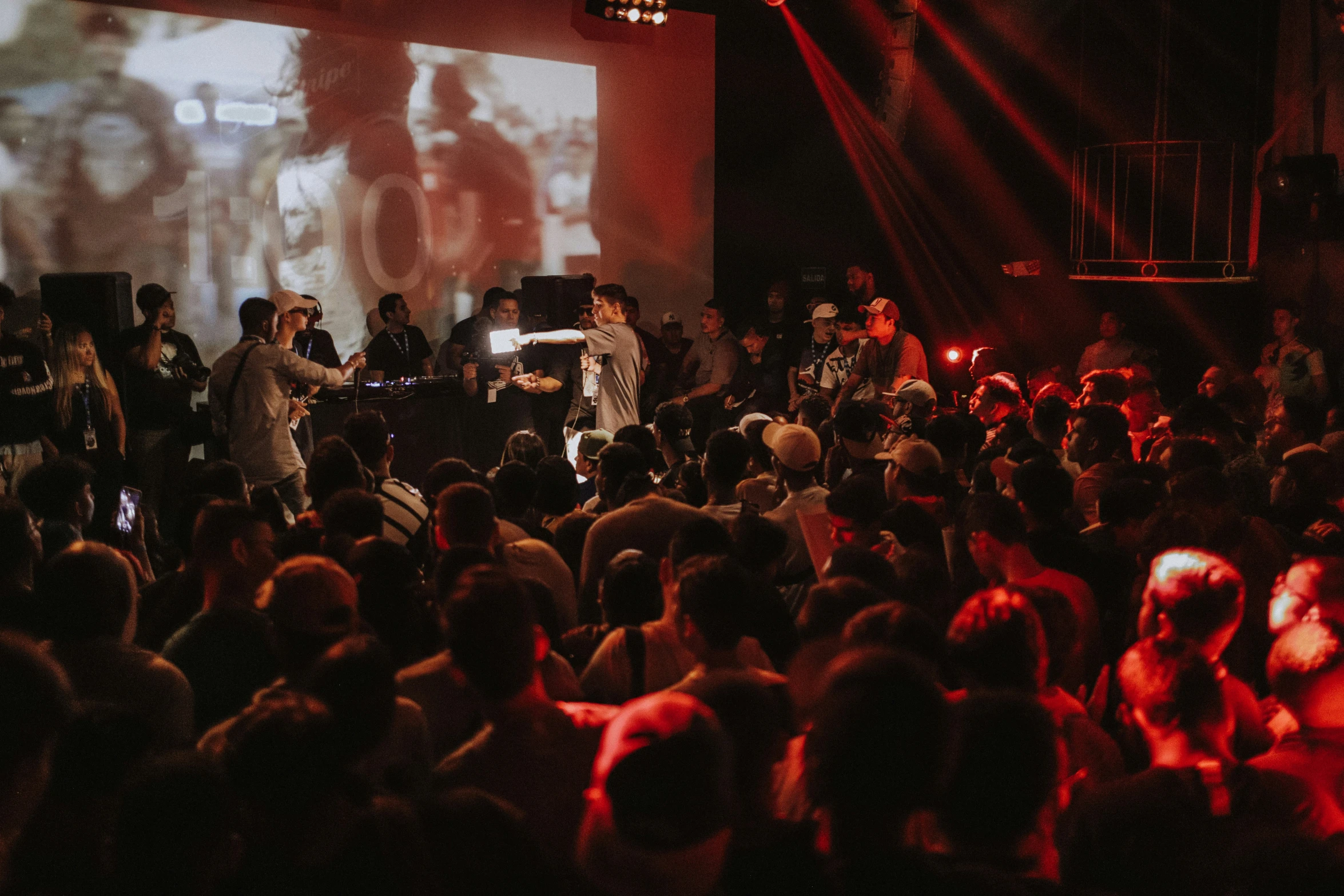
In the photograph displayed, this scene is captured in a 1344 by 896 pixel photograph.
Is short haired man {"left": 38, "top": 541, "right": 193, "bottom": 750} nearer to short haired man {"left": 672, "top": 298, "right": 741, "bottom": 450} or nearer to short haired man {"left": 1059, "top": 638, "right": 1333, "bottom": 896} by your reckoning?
short haired man {"left": 1059, "top": 638, "right": 1333, "bottom": 896}

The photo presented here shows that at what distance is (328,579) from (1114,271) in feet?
29.4

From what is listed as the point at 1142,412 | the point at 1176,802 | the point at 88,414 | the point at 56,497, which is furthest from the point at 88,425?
the point at 1176,802

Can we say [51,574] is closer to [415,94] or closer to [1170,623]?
[1170,623]

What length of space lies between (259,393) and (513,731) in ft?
13.0

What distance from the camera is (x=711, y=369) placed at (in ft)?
29.3

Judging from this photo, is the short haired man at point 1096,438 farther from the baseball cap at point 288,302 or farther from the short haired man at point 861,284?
the short haired man at point 861,284

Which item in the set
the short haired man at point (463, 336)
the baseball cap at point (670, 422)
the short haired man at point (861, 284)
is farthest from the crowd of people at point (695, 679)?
the short haired man at point (861, 284)

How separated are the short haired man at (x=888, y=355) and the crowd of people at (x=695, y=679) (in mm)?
2991

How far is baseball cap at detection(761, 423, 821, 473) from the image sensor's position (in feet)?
12.1

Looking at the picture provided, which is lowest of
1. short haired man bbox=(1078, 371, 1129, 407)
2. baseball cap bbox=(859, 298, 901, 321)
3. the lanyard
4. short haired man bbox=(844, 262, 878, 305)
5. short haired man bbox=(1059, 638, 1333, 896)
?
short haired man bbox=(1059, 638, 1333, 896)

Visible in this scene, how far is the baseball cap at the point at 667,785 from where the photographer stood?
1.28 m

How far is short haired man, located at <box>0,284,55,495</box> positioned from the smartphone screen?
1.24m

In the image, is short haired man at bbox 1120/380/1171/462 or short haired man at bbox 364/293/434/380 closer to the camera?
short haired man at bbox 1120/380/1171/462

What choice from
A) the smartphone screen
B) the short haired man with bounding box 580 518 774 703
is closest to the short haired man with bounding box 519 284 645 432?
the smartphone screen
